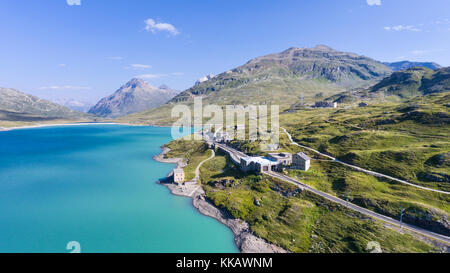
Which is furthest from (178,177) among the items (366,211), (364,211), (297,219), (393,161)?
(393,161)

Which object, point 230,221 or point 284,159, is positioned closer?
point 230,221

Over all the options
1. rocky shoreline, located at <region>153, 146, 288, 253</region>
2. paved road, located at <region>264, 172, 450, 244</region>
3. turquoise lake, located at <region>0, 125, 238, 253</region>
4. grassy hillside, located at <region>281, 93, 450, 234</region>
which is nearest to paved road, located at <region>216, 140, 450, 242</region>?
paved road, located at <region>264, 172, 450, 244</region>

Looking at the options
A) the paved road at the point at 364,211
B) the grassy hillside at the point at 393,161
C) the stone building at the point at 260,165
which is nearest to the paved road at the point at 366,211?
the paved road at the point at 364,211

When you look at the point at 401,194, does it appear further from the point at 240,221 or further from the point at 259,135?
the point at 259,135

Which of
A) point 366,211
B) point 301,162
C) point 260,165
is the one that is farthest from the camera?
point 260,165

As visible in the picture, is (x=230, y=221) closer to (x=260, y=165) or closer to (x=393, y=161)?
(x=260, y=165)
